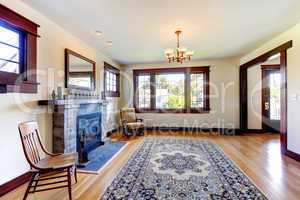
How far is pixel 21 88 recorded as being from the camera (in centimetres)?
250

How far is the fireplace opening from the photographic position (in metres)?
3.43

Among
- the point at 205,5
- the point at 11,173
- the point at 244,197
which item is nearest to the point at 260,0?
the point at 205,5

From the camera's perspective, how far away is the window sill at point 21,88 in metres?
2.29

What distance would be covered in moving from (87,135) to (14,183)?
5.58 feet

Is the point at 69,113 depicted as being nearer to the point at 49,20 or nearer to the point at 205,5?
the point at 49,20

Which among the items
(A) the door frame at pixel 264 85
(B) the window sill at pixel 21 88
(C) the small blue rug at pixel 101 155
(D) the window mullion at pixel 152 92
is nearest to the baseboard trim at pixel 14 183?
(C) the small blue rug at pixel 101 155

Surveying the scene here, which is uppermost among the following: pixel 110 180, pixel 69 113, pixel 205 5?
pixel 205 5

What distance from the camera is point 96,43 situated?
4336mm

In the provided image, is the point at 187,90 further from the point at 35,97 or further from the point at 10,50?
the point at 10,50

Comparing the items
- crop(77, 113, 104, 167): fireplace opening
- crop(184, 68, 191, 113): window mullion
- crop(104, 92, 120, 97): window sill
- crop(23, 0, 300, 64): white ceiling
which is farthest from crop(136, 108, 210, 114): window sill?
crop(23, 0, 300, 64): white ceiling

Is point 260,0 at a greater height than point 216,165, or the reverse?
point 260,0

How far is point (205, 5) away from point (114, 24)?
5.29 ft

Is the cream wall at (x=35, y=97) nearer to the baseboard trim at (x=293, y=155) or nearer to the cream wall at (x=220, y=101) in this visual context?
the cream wall at (x=220, y=101)

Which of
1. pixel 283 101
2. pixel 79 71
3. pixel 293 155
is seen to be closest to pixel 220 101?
pixel 283 101
